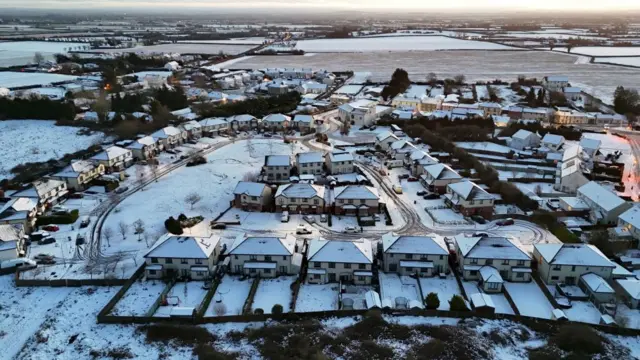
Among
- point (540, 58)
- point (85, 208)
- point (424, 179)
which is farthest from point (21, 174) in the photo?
point (540, 58)

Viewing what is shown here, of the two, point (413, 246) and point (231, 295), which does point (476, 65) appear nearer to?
point (413, 246)

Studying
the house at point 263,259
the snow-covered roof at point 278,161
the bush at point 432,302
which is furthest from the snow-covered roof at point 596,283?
the snow-covered roof at point 278,161

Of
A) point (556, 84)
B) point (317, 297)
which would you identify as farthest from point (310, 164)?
point (556, 84)

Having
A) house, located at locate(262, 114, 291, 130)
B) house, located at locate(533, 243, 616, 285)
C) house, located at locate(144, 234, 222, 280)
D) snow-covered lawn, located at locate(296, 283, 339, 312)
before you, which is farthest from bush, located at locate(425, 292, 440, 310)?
house, located at locate(262, 114, 291, 130)

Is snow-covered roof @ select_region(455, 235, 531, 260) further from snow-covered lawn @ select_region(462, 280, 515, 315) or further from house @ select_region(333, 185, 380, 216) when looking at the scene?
house @ select_region(333, 185, 380, 216)

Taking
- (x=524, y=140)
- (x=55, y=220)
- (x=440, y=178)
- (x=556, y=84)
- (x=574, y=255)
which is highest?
(x=556, y=84)
